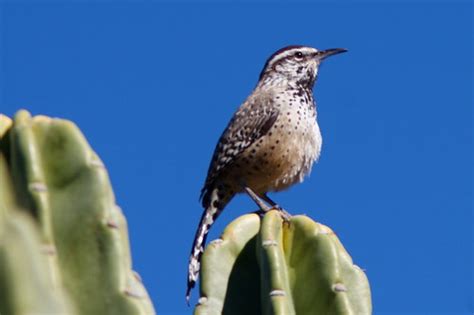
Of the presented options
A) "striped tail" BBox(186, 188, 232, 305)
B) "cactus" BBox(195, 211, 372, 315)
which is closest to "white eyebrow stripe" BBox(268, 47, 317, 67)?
"striped tail" BBox(186, 188, 232, 305)

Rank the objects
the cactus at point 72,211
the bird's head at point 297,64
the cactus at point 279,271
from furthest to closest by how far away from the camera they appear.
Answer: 1. the bird's head at point 297,64
2. the cactus at point 279,271
3. the cactus at point 72,211

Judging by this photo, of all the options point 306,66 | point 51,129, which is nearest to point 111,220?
point 51,129

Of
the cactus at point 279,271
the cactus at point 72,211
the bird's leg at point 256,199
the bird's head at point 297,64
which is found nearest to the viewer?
the cactus at point 72,211

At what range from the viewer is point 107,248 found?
2336mm

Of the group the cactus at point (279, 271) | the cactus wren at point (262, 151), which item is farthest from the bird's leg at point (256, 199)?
the cactus at point (279, 271)

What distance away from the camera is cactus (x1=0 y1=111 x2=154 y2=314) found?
227cm

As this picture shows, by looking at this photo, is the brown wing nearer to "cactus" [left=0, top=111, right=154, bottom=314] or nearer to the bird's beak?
the bird's beak

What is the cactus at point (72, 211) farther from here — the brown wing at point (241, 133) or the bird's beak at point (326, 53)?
the bird's beak at point (326, 53)

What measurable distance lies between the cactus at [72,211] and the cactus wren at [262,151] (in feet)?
9.10

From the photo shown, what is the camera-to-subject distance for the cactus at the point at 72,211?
2.27 meters

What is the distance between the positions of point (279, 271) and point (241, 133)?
102 inches

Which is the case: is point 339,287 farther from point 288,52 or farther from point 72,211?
point 288,52

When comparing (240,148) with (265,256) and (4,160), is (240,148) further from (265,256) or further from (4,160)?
(4,160)

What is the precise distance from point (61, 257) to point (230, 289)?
3.65 feet
